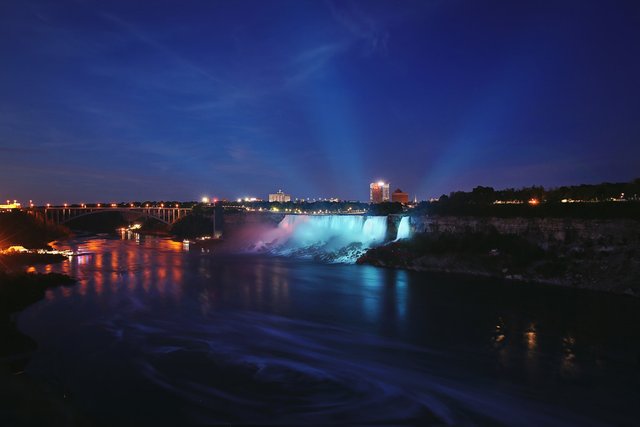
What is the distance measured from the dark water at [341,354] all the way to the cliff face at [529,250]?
2219 millimetres

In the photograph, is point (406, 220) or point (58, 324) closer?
point (58, 324)

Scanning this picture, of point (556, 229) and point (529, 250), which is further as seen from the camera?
point (529, 250)

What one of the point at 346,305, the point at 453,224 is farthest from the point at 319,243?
the point at 346,305

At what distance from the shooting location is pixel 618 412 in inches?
421

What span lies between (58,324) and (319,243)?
33663 millimetres

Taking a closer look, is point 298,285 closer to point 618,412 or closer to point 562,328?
point 562,328

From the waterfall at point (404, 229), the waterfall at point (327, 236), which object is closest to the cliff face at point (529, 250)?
the waterfall at point (404, 229)

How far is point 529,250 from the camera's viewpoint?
98.8 feet

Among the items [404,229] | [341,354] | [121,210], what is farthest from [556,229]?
[121,210]

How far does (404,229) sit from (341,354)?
92.3ft

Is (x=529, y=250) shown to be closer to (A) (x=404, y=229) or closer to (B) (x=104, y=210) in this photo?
(A) (x=404, y=229)

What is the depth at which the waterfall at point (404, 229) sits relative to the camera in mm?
41156

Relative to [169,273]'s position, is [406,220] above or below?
above

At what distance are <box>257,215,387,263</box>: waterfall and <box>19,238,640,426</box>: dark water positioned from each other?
16.1 metres
